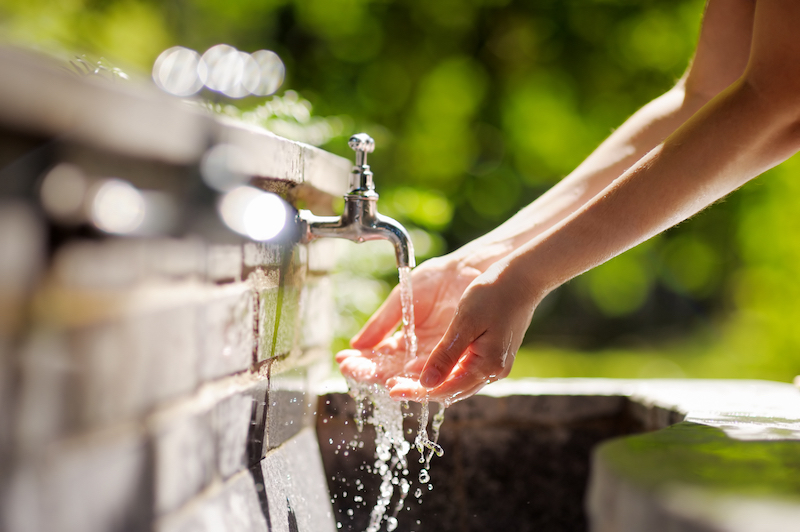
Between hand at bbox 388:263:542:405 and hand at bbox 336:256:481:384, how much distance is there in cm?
33

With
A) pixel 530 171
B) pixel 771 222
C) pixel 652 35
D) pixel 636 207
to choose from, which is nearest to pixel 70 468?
pixel 636 207

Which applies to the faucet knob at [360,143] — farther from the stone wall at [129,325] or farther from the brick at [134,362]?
the brick at [134,362]

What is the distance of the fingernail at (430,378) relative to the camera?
44.6 inches

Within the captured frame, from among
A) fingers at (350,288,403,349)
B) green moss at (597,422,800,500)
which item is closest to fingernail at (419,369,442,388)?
green moss at (597,422,800,500)

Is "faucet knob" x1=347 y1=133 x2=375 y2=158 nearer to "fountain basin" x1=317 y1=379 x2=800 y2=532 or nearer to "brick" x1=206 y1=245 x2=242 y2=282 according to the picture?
"brick" x1=206 y1=245 x2=242 y2=282

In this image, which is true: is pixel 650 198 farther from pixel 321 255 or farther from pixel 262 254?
pixel 321 255

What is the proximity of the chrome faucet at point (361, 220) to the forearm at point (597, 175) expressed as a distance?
0.25 metres

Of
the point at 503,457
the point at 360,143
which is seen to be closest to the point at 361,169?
the point at 360,143

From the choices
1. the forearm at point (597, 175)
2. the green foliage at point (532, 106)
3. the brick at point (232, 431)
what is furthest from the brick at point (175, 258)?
the green foliage at point (532, 106)

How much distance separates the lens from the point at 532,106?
6.50 m

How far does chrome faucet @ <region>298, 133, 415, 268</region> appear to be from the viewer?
4.53ft

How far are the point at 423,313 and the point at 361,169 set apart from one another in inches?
16.6

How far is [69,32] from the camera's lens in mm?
5781

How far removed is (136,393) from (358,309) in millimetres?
2147
